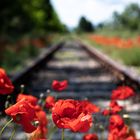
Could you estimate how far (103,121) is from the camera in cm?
749

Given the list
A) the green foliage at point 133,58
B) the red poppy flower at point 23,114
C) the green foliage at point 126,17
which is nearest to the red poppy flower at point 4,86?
the red poppy flower at point 23,114

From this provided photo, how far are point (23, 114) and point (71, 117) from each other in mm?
227

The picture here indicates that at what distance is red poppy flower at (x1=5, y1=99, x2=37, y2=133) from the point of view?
255cm

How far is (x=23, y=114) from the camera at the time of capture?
2561mm

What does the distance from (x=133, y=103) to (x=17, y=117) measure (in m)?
6.97

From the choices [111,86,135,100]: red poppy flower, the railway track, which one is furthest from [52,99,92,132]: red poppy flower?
the railway track

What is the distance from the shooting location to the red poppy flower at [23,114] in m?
2.55

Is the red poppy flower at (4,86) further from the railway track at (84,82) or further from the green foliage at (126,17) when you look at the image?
the green foliage at (126,17)

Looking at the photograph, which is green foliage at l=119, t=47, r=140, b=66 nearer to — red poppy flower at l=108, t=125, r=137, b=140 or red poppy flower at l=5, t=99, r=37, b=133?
red poppy flower at l=108, t=125, r=137, b=140

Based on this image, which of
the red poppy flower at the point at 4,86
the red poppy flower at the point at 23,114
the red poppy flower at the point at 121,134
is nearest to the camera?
the red poppy flower at the point at 23,114

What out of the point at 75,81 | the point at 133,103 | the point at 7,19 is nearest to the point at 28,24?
the point at 7,19

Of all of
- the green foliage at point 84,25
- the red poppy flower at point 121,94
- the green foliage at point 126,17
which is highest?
the green foliage at point 84,25

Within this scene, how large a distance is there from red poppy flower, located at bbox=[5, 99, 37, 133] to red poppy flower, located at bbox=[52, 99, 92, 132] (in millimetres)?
150

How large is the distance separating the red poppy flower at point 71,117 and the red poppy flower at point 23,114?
0.49 ft
